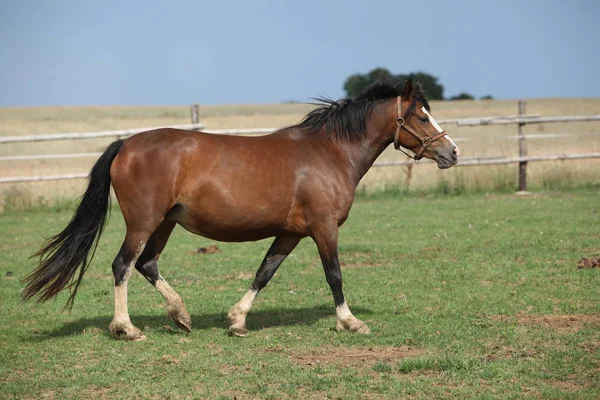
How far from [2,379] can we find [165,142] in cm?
252

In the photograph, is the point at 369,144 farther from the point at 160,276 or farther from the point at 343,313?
the point at 160,276

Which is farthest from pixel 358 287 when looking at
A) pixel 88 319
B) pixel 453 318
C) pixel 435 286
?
pixel 88 319

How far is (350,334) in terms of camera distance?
24.0ft

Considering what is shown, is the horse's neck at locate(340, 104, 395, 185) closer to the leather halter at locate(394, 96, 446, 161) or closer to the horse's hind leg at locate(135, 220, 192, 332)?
the leather halter at locate(394, 96, 446, 161)

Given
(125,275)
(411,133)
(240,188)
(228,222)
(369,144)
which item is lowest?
(125,275)

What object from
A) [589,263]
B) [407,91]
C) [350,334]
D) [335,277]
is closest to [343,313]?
[350,334]

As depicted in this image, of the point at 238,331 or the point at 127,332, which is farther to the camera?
the point at 238,331

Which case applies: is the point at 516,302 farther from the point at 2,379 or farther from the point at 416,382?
the point at 2,379

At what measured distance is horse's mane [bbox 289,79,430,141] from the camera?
7.90 metres

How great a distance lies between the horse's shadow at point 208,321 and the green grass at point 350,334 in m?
0.03

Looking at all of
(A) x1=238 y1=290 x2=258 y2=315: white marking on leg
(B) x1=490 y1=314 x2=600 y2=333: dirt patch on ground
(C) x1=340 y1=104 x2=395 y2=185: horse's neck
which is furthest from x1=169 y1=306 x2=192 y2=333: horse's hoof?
(B) x1=490 y1=314 x2=600 y2=333: dirt patch on ground

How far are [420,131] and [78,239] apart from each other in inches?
138

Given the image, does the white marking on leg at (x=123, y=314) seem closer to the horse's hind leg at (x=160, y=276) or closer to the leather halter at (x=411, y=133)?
the horse's hind leg at (x=160, y=276)

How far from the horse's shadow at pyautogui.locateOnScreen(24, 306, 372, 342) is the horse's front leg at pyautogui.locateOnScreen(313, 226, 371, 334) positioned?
0.54 meters
